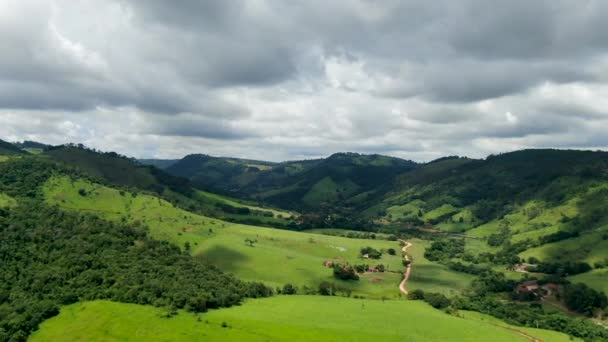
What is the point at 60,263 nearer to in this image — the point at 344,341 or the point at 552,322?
the point at 344,341

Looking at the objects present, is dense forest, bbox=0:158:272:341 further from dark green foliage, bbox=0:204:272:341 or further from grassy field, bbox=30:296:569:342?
grassy field, bbox=30:296:569:342

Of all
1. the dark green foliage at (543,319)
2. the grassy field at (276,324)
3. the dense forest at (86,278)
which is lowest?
the dark green foliage at (543,319)

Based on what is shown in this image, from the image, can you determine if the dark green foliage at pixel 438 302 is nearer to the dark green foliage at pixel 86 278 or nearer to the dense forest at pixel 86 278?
the dense forest at pixel 86 278

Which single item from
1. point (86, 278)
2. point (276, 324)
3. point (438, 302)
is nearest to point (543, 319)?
point (438, 302)

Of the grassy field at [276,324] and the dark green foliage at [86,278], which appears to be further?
the dark green foliage at [86,278]

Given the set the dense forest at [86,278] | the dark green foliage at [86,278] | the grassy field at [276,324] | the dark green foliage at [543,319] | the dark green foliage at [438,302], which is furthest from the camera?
the dark green foliage at [438,302]

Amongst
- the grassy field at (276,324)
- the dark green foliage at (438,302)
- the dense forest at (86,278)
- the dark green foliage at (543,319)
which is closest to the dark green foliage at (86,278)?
the dense forest at (86,278)

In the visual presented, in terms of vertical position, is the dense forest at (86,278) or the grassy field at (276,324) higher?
the dense forest at (86,278)
